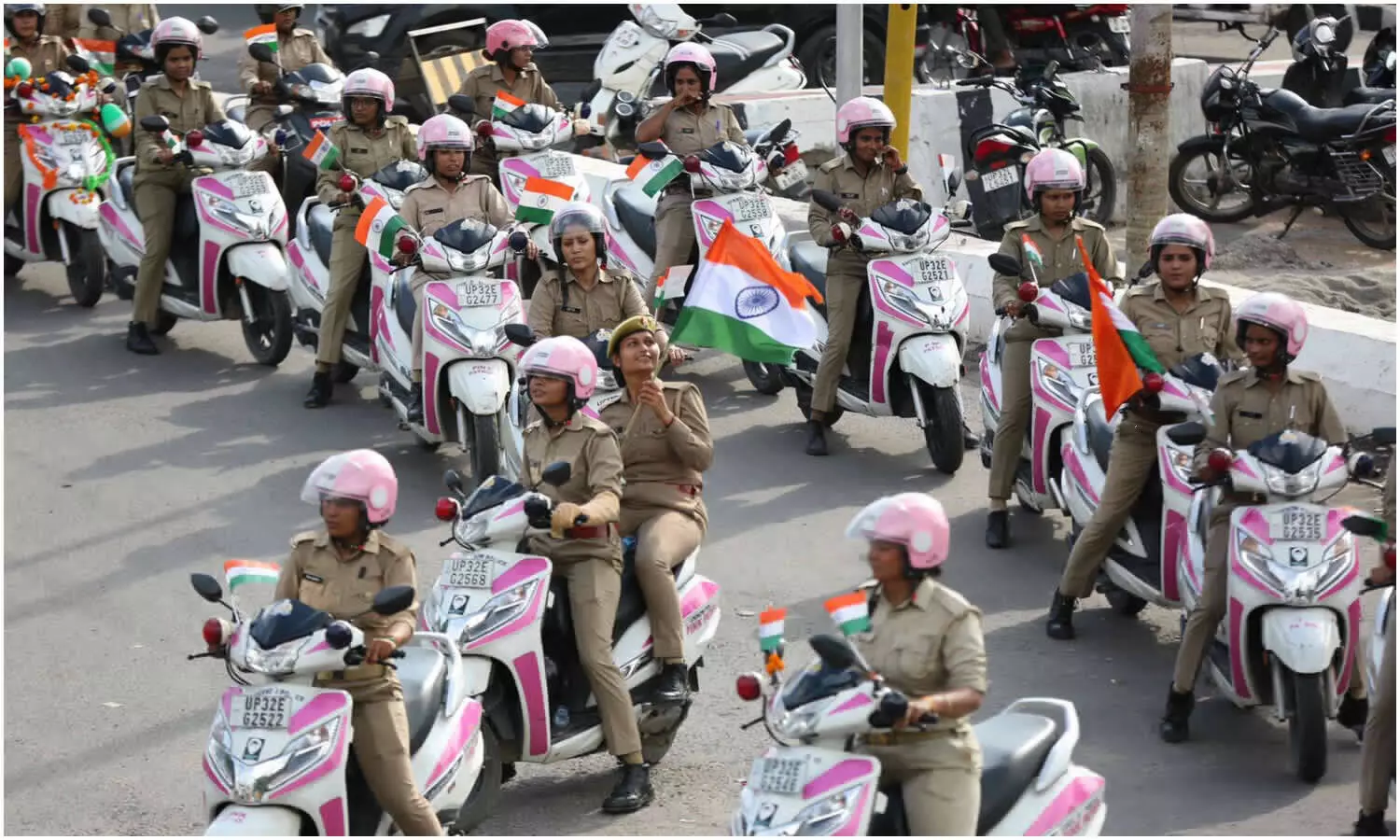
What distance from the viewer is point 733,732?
27.2 feet

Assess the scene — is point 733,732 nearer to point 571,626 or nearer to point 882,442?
point 571,626

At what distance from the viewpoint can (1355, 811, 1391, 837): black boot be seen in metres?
7.04

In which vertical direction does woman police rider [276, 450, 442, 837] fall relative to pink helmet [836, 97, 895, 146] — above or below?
below

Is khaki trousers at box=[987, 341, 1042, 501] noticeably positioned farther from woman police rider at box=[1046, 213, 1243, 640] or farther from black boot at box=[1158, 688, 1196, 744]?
black boot at box=[1158, 688, 1196, 744]

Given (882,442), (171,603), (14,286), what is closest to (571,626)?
(171,603)

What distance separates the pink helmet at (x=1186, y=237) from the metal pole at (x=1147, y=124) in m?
4.90

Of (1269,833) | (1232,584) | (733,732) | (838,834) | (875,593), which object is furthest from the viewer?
(733,732)

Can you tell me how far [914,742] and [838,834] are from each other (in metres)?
0.37

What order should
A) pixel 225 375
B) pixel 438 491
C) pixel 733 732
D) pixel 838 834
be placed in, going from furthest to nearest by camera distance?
pixel 225 375 → pixel 438 491 → pixel 733 732 → pixel 838 834

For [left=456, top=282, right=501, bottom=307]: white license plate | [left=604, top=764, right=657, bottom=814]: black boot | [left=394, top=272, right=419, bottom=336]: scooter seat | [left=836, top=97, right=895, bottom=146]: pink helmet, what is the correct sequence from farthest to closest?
1. [left=394, top=272, right=419, bottom=336]: scooter seat
2. [left=836, top=97, right=895, bottom=146]: pink helmet
3. [left=456, top=282, right=501, bottom=307]: white license plate
4. [left=604, top=764, right=657, bottom=814]: black boot

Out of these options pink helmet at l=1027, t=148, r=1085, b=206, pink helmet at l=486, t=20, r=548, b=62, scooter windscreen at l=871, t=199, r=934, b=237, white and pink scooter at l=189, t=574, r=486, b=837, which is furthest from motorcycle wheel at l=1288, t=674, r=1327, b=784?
pink helmet at l=486, t=20, r=548, b=62

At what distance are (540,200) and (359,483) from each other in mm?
6237

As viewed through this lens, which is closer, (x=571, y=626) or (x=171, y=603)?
(x=571, y=626)

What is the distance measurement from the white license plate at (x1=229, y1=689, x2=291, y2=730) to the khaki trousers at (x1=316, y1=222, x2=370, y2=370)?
21.0ft
